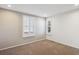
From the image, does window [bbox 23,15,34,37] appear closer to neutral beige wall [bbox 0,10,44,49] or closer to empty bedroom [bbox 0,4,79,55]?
empty bedroom [bbox 0,4,79,55]

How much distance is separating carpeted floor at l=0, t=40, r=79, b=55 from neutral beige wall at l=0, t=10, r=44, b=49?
0.19 metres

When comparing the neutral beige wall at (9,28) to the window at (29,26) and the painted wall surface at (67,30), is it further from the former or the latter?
the painted wall surface at (67,30)

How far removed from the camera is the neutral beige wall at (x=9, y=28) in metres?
2.13

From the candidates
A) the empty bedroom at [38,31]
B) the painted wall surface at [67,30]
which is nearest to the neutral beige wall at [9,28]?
the empty bedroom at [38,31]

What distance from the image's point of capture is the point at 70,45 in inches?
90.6

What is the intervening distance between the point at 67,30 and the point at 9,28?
1760mm

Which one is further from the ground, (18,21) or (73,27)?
(18,21)

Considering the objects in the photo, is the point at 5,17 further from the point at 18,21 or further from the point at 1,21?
the point at 18,21

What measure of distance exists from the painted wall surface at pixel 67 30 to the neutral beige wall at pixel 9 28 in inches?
18.4

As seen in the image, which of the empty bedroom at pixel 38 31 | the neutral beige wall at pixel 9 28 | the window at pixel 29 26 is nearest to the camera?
the window at pixel 29 26

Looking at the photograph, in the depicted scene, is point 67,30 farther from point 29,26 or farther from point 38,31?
point 29,26
